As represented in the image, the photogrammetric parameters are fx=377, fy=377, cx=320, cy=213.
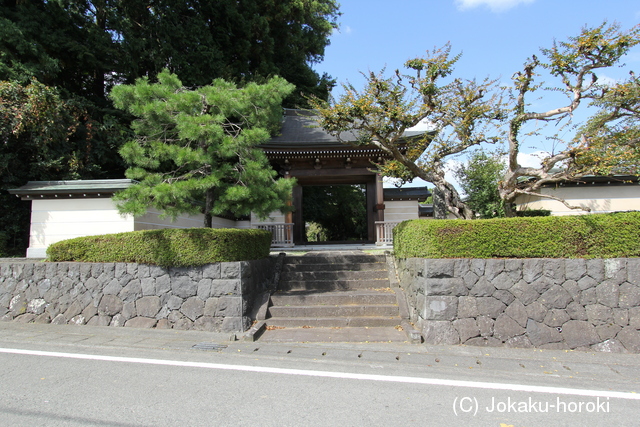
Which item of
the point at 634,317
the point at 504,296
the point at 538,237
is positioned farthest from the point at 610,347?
the point at 538,237

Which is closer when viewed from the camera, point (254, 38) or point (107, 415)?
point (107, 415)

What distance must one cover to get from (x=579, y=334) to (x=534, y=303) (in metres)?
0.71

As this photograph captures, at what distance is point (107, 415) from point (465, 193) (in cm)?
1201

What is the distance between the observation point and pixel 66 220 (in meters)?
9.33

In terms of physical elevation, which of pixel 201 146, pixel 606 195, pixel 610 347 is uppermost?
pixel 201 146

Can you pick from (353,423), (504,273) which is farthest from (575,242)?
(353,423)

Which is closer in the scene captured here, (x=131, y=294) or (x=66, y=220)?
(x=131, y=294)

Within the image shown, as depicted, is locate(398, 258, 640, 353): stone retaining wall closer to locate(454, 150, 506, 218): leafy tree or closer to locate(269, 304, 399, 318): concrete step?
locate(269, 304, 399, 318): concrete step

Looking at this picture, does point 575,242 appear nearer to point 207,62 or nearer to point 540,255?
point 540,255

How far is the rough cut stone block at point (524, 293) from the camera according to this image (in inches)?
221

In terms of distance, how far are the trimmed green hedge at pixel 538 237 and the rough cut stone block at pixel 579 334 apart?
3.29 ft

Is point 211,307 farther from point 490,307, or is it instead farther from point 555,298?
point 555,298

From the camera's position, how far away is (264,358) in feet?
16.3

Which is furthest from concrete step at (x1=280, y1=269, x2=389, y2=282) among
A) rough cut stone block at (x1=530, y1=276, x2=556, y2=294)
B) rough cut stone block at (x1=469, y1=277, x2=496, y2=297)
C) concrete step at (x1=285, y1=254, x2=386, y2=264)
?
rough cut stone block at (x1=530, y1=276, x2=556, y2=294)
